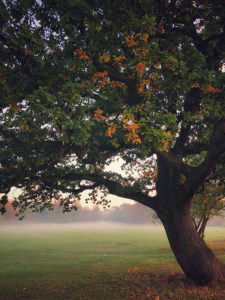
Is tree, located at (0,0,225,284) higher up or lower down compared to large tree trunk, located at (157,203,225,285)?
higher up

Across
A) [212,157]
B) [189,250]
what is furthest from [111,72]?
[189,250]

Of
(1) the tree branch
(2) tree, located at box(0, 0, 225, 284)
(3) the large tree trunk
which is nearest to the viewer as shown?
(2) tree, located at box(0, 0, 225, 284)

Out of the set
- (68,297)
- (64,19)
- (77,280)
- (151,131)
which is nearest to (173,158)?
(151,131)

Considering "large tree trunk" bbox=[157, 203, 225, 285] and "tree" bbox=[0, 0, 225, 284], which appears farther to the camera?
"large tree trunk" bbox=[157, 203, 225, 285]

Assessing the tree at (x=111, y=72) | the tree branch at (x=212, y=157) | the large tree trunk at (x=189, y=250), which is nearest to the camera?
the tree at (x=111, y=72)

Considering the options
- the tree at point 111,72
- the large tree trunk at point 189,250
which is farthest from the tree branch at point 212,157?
the large tree trunk at point 189,250

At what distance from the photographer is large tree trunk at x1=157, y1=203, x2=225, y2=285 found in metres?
10.1

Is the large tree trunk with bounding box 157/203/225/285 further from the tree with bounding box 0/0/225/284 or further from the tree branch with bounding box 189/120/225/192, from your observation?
the tree branch with bounding box 189/120/225/192

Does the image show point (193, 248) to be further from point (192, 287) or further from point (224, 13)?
point (224, 13)

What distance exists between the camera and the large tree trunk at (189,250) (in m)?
10.1

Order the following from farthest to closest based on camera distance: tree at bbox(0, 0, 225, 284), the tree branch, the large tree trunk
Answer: the large tree trunk, the tree branch, tree at bbox(0, 0, 225, 284)

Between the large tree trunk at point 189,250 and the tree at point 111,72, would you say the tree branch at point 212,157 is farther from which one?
the large tree trunk at point 189,250

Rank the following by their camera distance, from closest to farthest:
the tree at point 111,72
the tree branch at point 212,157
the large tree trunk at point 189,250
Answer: the tree at point 111,72 < the tree branch at point 212,157 < the large tree trunk at point 189,250

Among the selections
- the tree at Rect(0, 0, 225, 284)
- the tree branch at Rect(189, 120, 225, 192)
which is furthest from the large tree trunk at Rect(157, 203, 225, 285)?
the tree branch at Rect(189, 120, 225, 192)
